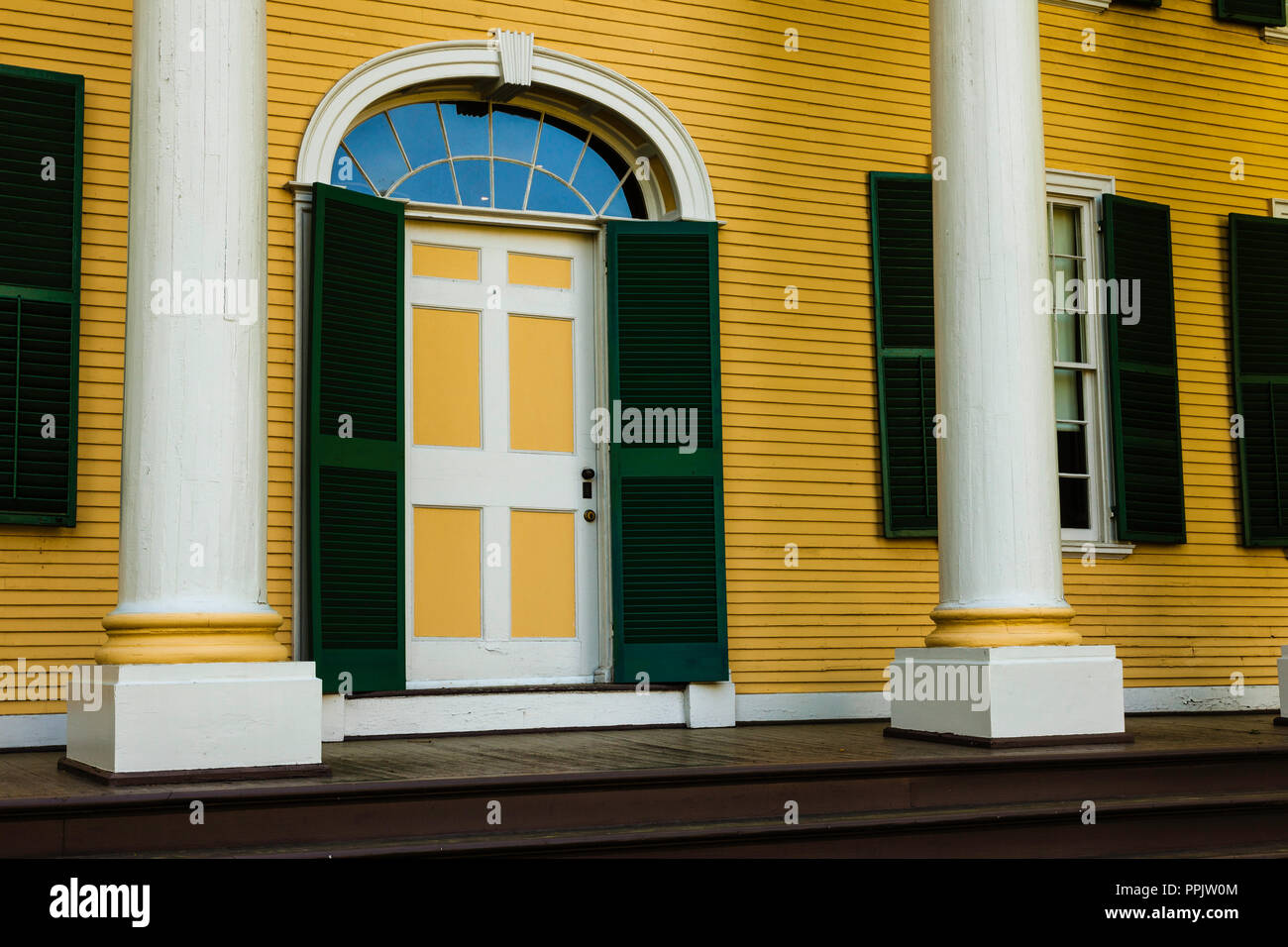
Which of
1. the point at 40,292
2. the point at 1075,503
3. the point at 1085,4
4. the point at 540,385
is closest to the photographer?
the point at 40,292

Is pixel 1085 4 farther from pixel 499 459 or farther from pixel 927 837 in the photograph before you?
pixel 927 837

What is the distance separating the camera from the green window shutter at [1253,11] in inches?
365

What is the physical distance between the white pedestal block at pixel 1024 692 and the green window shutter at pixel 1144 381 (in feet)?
7.95

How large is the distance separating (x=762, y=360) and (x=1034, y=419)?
184 cm

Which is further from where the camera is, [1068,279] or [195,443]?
[1068,279]

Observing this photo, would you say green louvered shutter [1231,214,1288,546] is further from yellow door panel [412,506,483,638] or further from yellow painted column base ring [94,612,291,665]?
yellow painted column base ring [94,612,291,665]

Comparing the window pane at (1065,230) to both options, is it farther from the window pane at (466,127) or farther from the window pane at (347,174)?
the window pane at (347,174)

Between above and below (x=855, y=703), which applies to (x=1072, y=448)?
above

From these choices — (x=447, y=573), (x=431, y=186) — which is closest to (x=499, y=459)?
(x=447, y=573)

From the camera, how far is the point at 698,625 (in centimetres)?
742

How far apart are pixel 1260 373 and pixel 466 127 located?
17.3ft

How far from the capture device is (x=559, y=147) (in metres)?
7.83

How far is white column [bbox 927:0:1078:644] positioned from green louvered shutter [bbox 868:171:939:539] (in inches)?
54.0
